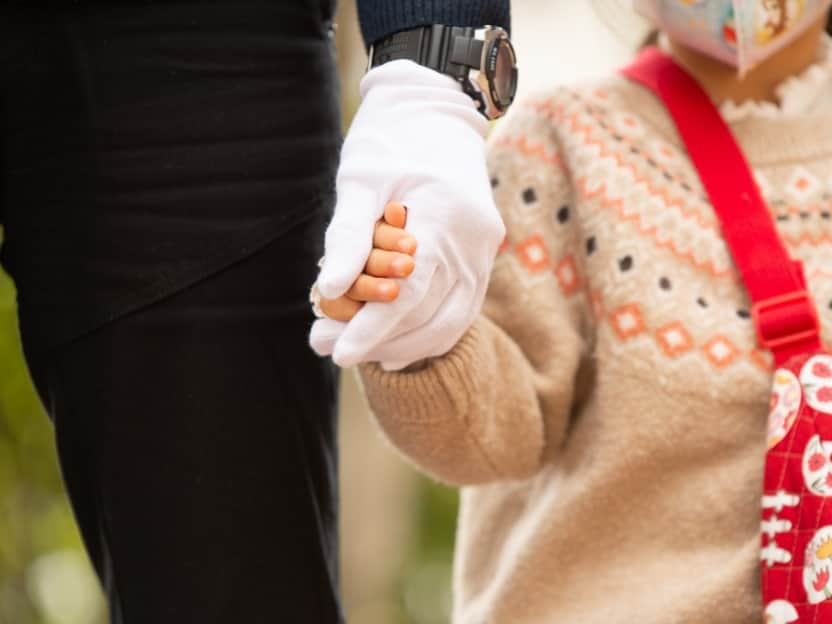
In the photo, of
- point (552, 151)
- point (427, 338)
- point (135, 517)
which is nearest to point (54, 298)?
point (135, 517)

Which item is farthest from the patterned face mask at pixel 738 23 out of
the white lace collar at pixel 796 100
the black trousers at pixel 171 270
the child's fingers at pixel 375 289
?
the child's fingers at pixel 375 289

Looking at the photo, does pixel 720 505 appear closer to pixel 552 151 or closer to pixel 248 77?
pixel 552 151

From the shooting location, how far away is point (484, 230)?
839 mm

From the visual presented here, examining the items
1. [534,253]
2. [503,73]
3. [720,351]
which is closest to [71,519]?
[534,253]

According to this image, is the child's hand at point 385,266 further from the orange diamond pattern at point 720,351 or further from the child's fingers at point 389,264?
the orange diamond pattern at point 720,351

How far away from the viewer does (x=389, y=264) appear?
2.61 ft

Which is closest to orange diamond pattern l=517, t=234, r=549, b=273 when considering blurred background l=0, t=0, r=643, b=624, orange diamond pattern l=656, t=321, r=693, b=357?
orange diamond pattern l=656, t=321, r=693, b=357

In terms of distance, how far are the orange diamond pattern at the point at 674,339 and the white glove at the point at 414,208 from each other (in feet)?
0.78

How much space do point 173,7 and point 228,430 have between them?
31cm

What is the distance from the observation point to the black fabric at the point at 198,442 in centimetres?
92

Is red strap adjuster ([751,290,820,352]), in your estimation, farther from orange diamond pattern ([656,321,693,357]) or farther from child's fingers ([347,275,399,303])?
child's fingers ([347,275,399,303])

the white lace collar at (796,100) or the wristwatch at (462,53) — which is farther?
the white lace collar at (796,100)

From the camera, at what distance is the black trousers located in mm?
899

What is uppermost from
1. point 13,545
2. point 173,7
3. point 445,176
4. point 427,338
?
point 173,7
